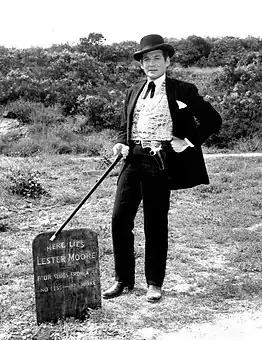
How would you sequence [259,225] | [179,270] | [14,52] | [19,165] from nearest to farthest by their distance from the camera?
[179,270]
[259,225]
[19,165]
[14,52]

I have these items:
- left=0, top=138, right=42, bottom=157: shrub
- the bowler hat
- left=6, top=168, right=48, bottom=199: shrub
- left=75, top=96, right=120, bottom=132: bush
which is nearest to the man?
the bowler hat

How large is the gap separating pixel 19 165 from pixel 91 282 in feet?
23.0

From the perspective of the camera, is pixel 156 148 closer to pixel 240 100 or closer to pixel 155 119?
pixel 155 119

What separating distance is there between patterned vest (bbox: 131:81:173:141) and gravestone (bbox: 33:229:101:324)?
2.59 ft

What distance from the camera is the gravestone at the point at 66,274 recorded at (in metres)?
3.46

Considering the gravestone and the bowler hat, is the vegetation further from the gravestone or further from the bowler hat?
the gravestone

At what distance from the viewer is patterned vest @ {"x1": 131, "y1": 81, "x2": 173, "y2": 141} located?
3779 millimetres

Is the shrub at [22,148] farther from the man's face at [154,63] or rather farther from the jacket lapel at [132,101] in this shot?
the man's face at [154,63]

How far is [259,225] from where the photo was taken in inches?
247

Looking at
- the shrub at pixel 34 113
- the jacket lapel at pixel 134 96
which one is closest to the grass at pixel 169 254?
the jacket lapel at pixel 134 96

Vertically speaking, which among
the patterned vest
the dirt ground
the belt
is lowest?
the dirt ground

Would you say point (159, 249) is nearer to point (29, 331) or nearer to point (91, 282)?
point (91, 282)

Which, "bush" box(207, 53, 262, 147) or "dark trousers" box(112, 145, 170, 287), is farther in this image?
"bush" box(207, 53, 262, 147)

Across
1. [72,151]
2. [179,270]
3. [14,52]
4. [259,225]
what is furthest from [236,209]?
[14,52]
